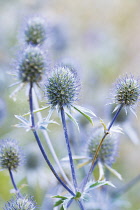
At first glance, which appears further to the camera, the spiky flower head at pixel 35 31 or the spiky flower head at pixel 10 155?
the spiky flower head at pixel 35 31

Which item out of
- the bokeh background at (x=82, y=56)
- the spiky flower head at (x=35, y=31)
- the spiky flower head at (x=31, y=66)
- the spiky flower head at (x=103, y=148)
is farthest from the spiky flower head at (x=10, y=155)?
the spiky flower head at (x=35, y=31)

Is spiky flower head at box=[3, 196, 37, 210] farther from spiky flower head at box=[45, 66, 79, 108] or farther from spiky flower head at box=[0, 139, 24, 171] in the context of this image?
spiky flower head at box=[45, 66, 79, 108]

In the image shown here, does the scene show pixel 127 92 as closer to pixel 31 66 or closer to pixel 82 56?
pixel 31 66

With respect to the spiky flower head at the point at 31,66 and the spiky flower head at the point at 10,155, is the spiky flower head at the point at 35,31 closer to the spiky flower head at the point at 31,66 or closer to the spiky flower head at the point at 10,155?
the spiky flower head at the point at 31,66

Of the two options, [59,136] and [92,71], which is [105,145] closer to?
[59,136]

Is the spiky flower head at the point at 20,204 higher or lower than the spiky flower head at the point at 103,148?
lower

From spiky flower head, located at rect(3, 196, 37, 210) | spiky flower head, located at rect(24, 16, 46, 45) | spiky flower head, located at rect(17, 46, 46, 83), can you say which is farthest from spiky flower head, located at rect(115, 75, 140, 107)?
spiky flower head, located at rect(24, 16, 46, 45)
